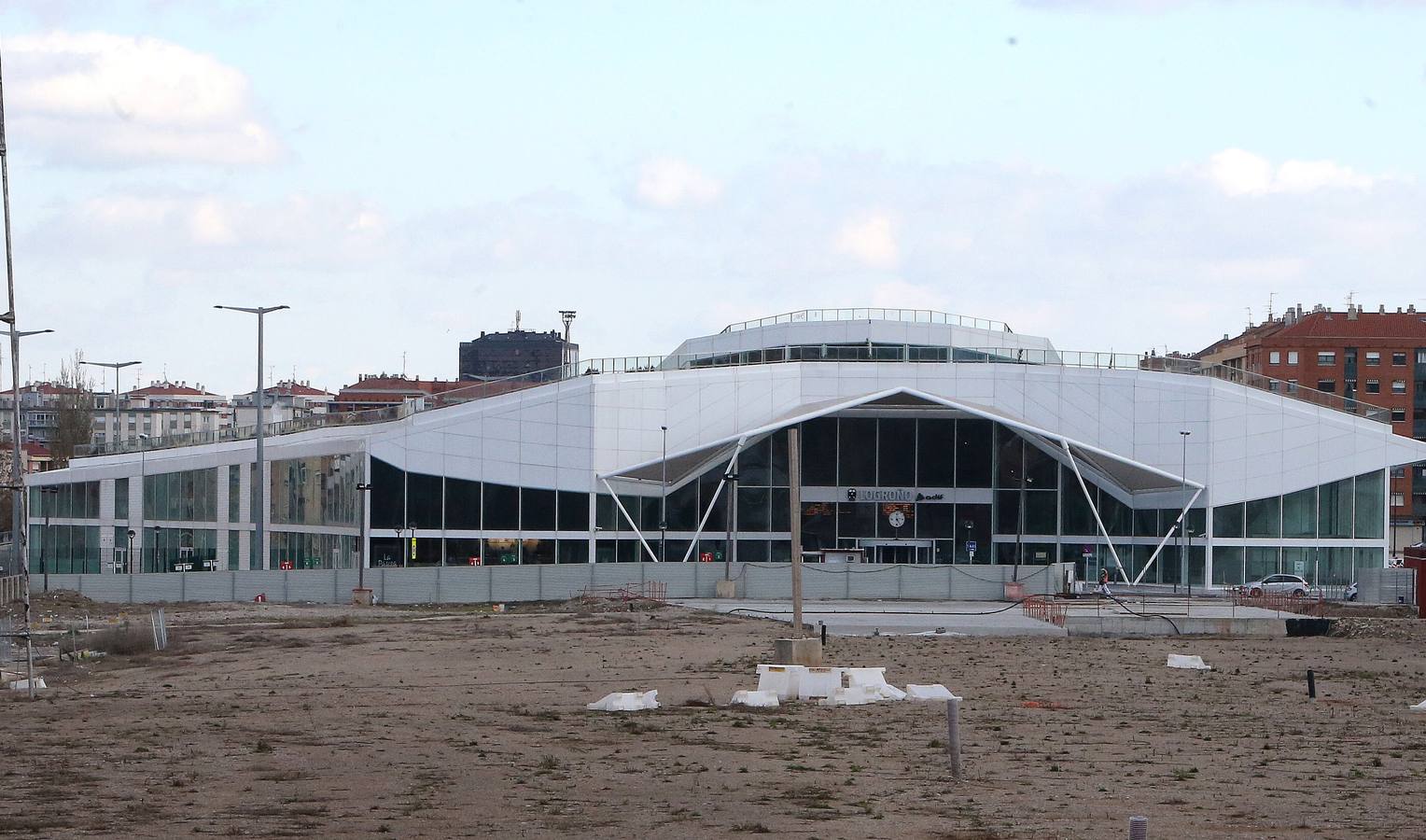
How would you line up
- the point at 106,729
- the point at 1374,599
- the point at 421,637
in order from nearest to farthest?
the point at 106,729 → the point at 421,637 → the point at 1374,599

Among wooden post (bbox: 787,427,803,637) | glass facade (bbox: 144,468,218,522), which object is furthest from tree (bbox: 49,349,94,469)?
wooden post (bbox: 787,427,803,637)

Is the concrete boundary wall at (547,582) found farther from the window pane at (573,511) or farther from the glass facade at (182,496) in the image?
the glass facade at (182,496)

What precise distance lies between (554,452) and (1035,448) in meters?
22.3

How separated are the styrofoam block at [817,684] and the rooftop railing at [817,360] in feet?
153

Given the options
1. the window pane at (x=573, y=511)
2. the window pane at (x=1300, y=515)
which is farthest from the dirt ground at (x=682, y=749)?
the window pane at (x=1300, y=515)

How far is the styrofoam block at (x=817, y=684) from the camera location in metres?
30.3

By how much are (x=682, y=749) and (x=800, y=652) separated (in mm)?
9074

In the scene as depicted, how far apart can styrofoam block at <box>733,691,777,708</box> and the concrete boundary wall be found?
35199 millimetres

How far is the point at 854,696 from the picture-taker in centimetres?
2981

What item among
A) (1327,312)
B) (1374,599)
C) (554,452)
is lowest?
(1374,599)

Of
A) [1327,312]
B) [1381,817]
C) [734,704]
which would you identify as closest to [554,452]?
[734,704]

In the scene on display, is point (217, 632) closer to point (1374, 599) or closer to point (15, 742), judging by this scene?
point (15, 742)

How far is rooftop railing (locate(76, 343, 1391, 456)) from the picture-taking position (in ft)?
252

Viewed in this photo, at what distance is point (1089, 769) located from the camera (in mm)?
22250
